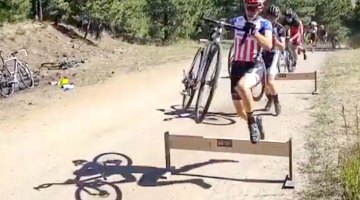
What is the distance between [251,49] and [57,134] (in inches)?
152

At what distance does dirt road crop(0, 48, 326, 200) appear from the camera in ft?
20.7

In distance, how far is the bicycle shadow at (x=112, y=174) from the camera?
6.36m

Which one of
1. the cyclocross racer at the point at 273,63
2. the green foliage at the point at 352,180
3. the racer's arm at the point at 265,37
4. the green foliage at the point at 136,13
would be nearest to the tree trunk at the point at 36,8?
the green foliage at the point at 136,13

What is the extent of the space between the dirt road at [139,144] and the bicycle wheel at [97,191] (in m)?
0.05

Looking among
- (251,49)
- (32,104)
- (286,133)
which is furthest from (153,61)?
(251,49)

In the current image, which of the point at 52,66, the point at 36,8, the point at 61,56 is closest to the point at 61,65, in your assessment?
the point at 52,66

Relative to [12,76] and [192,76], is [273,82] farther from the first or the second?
[12,76]

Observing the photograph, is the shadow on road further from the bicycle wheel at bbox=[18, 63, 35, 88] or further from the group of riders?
the bicycle wheel at bbox=[18, 63, 35, 88]

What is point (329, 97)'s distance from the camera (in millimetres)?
10648

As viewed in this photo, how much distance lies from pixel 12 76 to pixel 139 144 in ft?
18.5

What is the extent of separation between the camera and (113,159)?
738 cm

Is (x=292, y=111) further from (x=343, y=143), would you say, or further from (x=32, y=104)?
(x=32, y=104)

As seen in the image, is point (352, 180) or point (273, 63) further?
point (273, 63)

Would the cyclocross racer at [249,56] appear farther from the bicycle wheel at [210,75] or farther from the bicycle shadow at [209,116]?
the bicycle shadow at [209,116]
